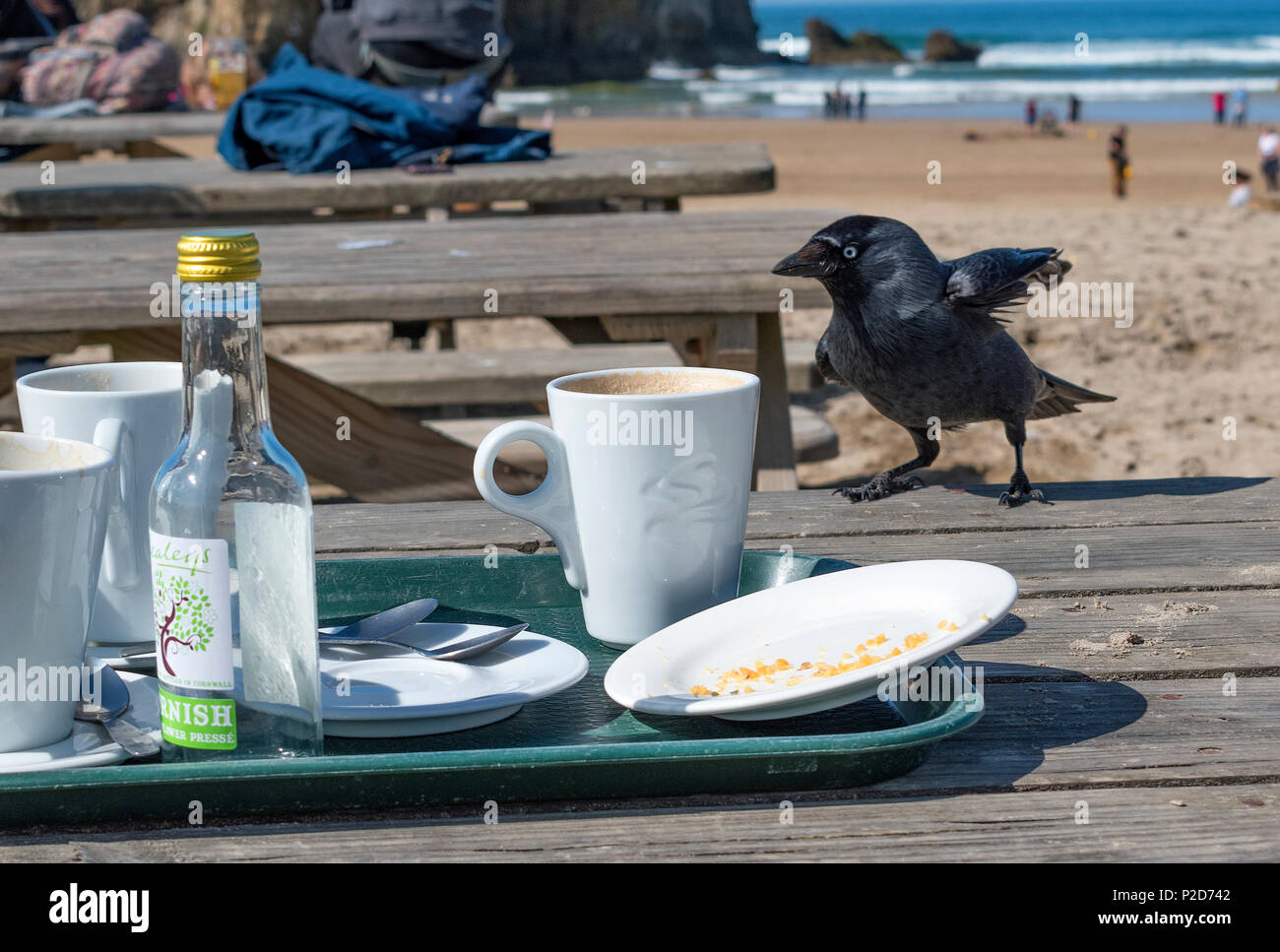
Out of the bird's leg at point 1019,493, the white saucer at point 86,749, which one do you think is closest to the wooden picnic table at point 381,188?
the bird's leg at point 1019,493

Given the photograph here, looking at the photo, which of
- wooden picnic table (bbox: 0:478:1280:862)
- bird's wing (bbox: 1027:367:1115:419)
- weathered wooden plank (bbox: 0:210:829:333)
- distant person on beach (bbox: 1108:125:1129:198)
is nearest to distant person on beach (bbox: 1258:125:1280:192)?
distant person on beach (bbox: 1108:125:1129:198)

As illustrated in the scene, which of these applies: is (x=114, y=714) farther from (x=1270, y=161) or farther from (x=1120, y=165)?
(x=1270, y=161)

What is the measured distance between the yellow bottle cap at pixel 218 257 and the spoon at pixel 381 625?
13.5 inches

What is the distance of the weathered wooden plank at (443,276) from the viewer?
7.25 feet

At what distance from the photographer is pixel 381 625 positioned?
99 cm

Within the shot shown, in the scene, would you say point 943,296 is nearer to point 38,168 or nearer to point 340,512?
point 340,512

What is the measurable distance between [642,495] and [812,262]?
22.9 inches

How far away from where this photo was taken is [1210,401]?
5.32 m

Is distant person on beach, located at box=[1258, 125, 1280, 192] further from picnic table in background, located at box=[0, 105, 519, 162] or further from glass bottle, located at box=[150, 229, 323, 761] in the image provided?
glass bottle, located at box=[150, 229, 323, 761]

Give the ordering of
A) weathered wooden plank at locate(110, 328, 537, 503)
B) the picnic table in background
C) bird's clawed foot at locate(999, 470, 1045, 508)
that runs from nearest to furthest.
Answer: bird's clawed foot at locate(999, 470, 1045, 508) < weathered wooden plank at locate(110, 328, 537, 503) < the picnic table in background

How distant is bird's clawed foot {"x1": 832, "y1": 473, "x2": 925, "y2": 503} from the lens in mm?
1539

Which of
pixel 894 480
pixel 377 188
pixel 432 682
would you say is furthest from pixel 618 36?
pixel 432 682

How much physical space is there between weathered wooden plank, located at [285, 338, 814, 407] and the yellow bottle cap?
9.43 feet
